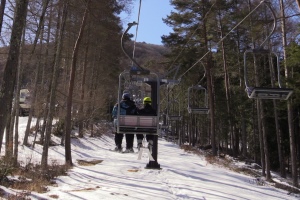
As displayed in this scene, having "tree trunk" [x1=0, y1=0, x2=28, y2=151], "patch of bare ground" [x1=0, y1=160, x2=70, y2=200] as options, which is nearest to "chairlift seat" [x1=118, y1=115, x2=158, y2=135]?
"patch of bare ground" [x1=0, y1=160, x2=70, y2=200]

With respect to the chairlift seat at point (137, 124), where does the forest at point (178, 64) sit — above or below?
above

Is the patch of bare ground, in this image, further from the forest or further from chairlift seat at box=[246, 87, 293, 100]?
chairlift seat at box=[246, 87, 293, 100]

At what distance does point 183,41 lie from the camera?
26562 mm

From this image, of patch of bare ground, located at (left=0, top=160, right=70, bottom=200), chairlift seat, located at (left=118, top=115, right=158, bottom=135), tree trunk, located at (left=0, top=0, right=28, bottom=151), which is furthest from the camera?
chairlift seat, located at (left=118, top=115, right=158, bottom=135)

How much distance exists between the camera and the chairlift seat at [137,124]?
9.53 m

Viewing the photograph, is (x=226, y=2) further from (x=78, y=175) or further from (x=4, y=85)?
(x=4, y=85)

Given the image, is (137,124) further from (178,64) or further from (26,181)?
(178,64)

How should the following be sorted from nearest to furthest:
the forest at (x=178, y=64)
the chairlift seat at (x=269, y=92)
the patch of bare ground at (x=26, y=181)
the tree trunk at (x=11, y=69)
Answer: the chairlift seat at (x=269, y=92) → the tree trunk at (x=11, y=69) → the patch of bare ground at (x=26, y=181) → the forest at (x=178, y=64)

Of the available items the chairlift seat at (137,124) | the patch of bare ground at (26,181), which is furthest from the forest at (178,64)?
the chairlift seat at (137,124)

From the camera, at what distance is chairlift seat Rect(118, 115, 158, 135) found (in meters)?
9.53

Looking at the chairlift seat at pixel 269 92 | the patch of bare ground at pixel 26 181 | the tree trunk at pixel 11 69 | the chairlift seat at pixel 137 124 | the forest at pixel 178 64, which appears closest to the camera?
the chairlift seat at pixel 269 92

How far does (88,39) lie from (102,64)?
7018mm

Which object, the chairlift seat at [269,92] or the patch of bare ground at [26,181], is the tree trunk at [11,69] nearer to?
the patch of bare ground at [26,181]

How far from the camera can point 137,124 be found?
9586 millimetres
